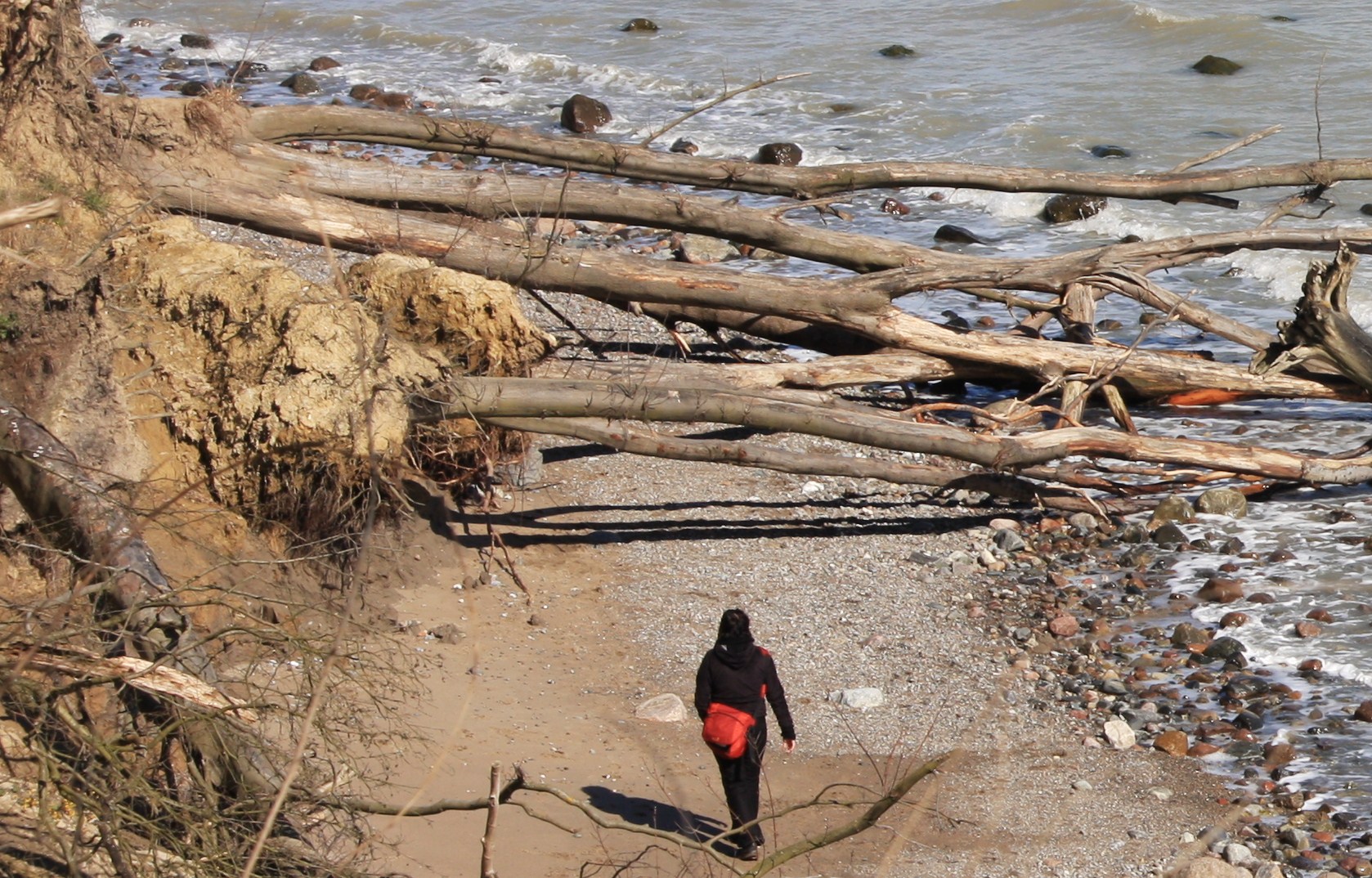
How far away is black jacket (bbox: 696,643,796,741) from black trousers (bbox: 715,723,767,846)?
0.12 m

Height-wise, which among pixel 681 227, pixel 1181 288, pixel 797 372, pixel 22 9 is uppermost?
pixel 22 9

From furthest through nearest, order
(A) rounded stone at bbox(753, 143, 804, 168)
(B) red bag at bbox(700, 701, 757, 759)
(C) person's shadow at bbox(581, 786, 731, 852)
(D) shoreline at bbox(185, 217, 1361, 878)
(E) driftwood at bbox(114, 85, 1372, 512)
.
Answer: (A) rounded stone at bbox(753, 143, 804, 168) → (E) driftwood at bbox(114, 85, 1372, 512) → (D) shoreline at bbox(185, 217, 1361, 878) → (C) person's shadow at bbox(581, 786, 731, 852) → (B) red bag at bbox(700, 701, 757, 759)

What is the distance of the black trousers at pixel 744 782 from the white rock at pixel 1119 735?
2103 mm

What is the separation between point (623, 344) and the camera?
11.9 meters

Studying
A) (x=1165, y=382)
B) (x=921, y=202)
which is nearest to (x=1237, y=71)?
(x=921, y=202)

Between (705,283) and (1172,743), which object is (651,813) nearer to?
(1172,743)

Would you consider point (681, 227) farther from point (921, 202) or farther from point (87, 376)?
point (921, 202)

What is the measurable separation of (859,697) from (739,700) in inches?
58.9

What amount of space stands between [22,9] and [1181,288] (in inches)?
428

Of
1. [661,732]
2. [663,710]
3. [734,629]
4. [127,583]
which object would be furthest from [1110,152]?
[127,583]

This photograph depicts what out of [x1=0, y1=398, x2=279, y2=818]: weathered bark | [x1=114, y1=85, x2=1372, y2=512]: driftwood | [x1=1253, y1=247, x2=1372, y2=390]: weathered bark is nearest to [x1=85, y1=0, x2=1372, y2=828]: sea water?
[x1=114, y1=85, x2=1372, y2=512]: driftwood

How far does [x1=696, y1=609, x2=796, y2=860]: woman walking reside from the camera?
6.14 meters

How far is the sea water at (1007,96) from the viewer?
1065cm

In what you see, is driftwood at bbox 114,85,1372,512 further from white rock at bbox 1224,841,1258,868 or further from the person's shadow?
white rock at bbox 1224,841,1258,868
